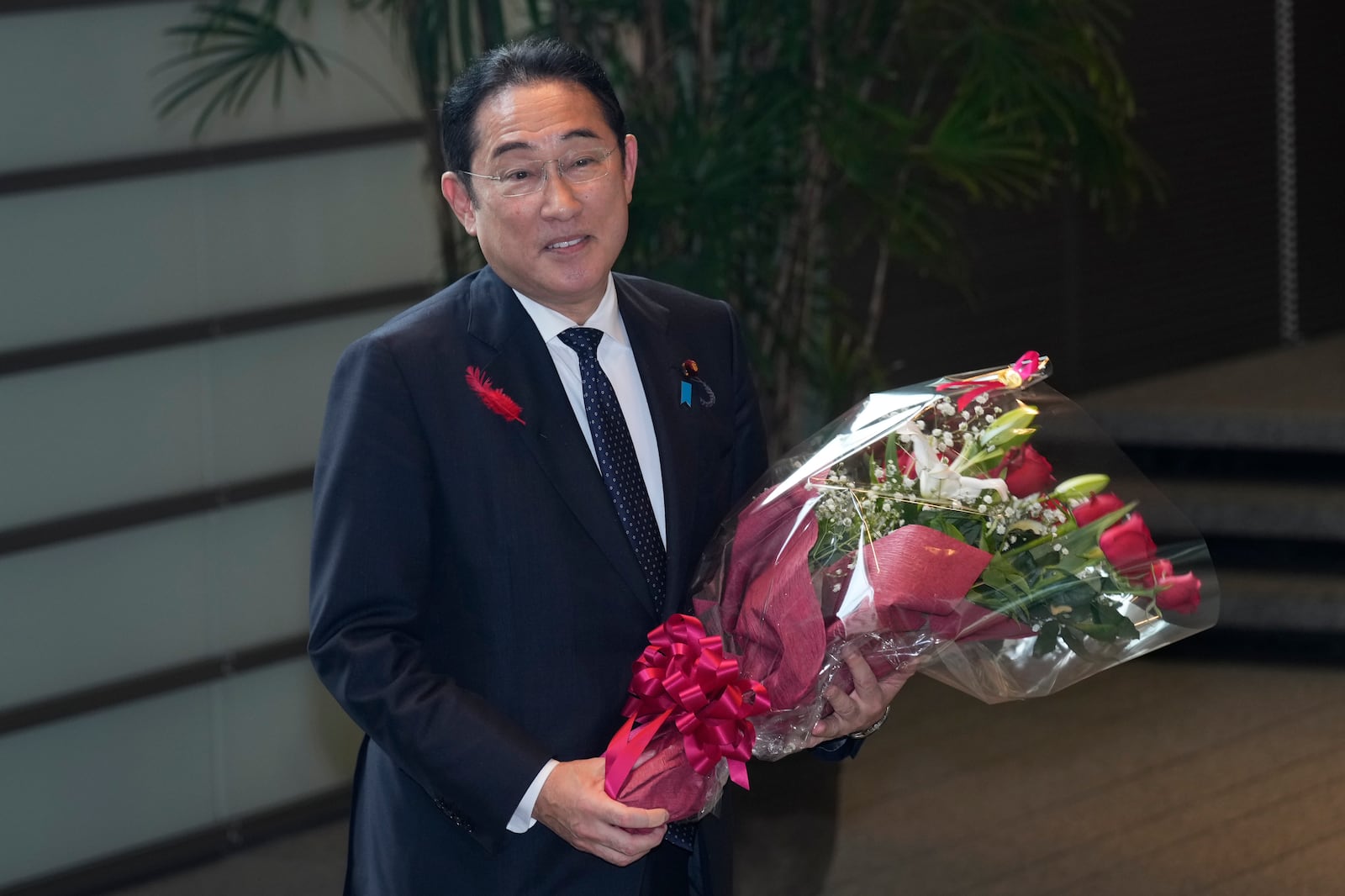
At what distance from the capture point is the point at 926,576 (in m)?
1.57

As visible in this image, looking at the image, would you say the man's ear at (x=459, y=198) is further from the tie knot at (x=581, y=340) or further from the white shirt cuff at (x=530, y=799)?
the white shirt cuff at (x=530, y=799)

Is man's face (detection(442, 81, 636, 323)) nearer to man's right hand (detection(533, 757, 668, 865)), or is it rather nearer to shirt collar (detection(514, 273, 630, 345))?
shirt collar (detection(514, 273, 630, 345))

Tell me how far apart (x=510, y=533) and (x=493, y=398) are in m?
0.14

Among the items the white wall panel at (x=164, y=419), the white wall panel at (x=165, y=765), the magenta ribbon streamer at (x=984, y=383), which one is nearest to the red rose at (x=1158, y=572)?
the magenta ribbon streamer at (x=984, y=383)

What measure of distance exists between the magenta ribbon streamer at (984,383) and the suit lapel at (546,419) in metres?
0.38

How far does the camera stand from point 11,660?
12.1 ft

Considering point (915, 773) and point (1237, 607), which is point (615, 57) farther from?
point (1237, 607)

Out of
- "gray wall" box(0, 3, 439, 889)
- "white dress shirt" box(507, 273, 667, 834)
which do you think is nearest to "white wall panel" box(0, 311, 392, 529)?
"gray wall" box(0, 3, 439, 889)

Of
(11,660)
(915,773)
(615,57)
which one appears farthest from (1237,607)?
(11,660)

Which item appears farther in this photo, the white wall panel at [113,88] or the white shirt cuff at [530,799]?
the white wall panel at [113,88]

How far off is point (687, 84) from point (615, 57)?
807mm

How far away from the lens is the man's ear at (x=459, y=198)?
175 centimetres

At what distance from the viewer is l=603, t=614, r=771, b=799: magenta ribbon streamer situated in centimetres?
157

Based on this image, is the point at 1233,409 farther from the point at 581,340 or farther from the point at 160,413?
the point at 581,340
